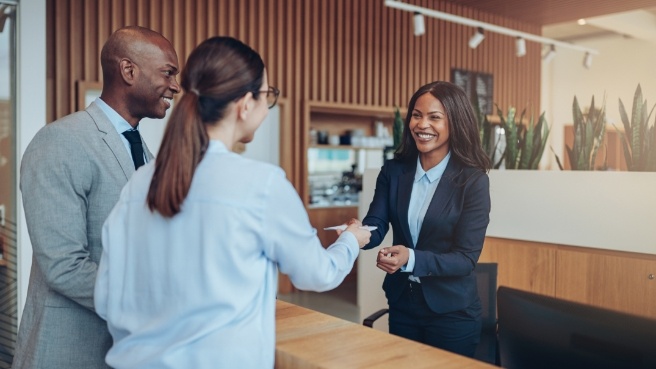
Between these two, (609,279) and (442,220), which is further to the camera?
(609,279)

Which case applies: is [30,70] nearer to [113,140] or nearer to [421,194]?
[113,140]

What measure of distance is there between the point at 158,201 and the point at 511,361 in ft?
2.69

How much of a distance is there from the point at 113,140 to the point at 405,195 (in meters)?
1.02

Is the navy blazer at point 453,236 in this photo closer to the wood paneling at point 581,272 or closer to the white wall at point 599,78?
the wood paneling at point 581,272

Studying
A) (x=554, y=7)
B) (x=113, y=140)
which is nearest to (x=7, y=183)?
(x=113, y=140)

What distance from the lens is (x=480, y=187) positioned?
6.86 feet

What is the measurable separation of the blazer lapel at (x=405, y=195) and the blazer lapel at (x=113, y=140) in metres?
0.95

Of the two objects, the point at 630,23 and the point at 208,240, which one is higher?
the point at 630,23

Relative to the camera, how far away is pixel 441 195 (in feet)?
6.91

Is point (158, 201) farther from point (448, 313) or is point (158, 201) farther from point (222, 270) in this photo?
point (448, 313)

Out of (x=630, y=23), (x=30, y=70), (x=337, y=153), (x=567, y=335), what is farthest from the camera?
(x=630, y=23)

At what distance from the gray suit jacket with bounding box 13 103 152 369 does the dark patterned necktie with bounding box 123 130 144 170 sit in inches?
3.9

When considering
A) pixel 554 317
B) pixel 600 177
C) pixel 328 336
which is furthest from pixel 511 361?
pixel 600 177

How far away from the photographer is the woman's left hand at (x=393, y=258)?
6.34 feet
